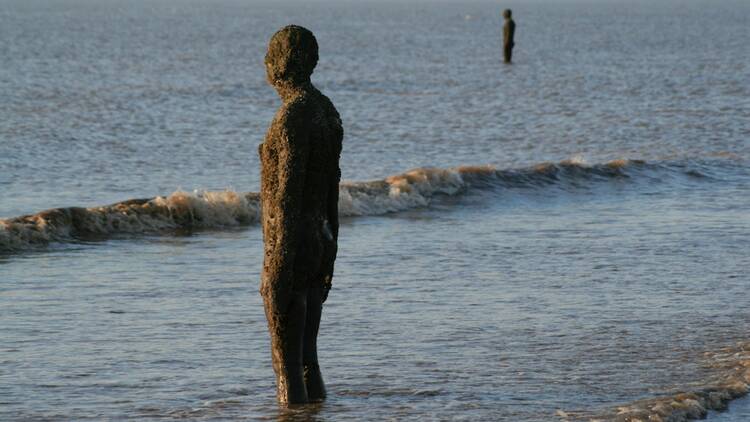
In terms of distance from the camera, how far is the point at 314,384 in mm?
7609

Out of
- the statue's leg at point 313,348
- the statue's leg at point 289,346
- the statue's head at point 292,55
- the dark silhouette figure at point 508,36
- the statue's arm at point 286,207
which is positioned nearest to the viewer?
the statue's arm at point 286,207

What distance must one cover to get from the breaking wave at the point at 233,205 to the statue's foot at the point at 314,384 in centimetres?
669

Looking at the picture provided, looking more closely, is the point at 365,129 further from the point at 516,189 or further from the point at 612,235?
the point at 612,235

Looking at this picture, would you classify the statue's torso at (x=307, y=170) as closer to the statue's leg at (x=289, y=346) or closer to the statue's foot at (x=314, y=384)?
Result: the statue's leg at (x=289, y=346)

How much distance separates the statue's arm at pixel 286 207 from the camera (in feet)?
22.6

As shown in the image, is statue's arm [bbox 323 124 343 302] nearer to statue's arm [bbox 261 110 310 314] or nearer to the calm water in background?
statue's arm [bbox 261 110 310 314]

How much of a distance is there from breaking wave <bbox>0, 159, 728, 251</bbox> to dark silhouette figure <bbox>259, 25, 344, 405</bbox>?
7.09 meters

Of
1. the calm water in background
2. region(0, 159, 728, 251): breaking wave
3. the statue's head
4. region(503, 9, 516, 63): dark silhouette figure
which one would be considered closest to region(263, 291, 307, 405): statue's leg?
the calm water in background

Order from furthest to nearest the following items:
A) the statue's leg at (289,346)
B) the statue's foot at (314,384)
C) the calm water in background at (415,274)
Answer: the calm water in background at (415,274) < the statue's foot at (314,384) < the statue's leg at (289,346)

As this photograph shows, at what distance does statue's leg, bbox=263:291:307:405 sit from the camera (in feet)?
23.3

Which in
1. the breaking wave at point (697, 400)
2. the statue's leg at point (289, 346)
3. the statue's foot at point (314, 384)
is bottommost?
the breaking wave at point (697, 400)

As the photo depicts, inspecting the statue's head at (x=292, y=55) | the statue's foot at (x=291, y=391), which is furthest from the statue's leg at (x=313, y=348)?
the statue's head at (x=292, y=55)

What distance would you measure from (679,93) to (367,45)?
3604cm

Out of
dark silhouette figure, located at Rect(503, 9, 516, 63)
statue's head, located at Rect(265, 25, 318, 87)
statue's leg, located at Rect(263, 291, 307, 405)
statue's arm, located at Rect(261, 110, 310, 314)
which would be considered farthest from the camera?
dark silhouette figure, located at Rect(503, 9, 516, 63)
